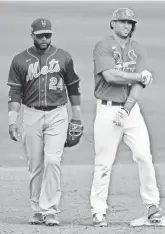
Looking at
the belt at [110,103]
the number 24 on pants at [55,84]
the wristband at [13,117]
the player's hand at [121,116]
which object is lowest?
the wristband at [13,117]

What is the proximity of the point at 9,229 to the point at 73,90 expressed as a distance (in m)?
1.28

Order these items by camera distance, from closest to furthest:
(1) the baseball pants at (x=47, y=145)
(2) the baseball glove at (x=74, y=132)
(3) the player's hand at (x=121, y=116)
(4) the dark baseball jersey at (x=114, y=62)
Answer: (3) the player's hand at (x=121, y=116)
(4) the dark baseball jersey at (x=114, y=62)
(1) the baseball pants at (x=47, y=145)
(2) the baseball glove at (x=74, y=132)

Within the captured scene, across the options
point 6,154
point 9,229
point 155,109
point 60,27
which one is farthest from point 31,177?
point 60,27

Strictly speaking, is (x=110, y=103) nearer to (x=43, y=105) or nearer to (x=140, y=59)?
(x=140, y=59)

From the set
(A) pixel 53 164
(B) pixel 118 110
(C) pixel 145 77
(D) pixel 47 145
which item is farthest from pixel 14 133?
(C) pixel 145 77

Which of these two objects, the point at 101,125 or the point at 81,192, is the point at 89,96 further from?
the point at 101,125

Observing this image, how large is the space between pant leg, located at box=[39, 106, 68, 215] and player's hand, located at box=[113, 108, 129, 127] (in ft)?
1.66

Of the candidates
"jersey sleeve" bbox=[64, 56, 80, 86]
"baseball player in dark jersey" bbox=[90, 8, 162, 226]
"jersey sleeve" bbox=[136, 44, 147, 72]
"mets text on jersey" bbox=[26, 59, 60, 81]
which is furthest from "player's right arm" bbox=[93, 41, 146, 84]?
"mets text on jersey" bbox=[26, 59, 60, 81]

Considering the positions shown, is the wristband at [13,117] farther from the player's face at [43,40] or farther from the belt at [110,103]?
the belt at [110,103]

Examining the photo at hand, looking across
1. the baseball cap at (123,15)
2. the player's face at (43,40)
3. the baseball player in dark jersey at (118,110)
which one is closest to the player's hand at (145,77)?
the baseball player in dark jersey at (118,110)

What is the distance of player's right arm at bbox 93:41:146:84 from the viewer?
7863 millimetres

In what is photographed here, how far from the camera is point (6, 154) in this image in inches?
444

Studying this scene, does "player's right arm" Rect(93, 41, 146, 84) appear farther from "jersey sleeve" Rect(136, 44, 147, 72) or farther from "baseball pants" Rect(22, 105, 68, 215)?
"baseball pants" Rect(22, 105, 68, 215)

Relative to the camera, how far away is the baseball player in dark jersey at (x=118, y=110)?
26.1 feet
